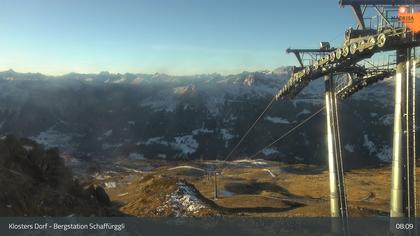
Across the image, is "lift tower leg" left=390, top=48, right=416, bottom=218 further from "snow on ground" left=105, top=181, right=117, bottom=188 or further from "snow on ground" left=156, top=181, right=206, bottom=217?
"snow on ground" left=105, top=181, right=117, bottom=188

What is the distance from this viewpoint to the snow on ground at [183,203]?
177 ft

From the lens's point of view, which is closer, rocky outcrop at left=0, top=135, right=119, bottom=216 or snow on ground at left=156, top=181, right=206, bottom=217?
rocky outcrop at left=0, top=135, right=119, bottom=216

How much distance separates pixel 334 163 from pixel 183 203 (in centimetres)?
2663

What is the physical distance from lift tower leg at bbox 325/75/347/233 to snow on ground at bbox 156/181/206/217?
19.8 m

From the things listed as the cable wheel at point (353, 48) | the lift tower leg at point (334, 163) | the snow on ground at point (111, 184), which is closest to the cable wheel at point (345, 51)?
the cable wheel at point (353, 48)

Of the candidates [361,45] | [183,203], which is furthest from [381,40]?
[183,203]

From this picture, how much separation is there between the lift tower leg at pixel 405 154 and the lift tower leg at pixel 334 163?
402 inches

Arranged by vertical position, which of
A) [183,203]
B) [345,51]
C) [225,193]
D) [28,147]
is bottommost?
[225,193]

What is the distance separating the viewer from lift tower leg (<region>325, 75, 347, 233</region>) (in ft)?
115

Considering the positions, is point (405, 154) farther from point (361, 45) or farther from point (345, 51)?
point (345, 51)

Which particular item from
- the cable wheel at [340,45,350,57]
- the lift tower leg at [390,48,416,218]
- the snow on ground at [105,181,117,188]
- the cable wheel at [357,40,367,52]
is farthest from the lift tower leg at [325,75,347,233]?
the snow on ground at [105,181,117,188]

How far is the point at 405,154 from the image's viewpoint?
942 inches
